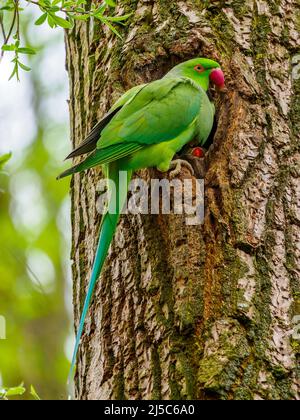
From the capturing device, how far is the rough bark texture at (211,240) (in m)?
2.68

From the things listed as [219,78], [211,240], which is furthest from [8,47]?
[211,240]

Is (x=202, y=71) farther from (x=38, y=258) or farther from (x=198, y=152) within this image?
(x=38, y=258)

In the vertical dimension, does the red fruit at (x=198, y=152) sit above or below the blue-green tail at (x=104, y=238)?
above

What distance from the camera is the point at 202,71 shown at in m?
3.65

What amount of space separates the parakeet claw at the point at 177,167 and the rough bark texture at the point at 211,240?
0.11 metres

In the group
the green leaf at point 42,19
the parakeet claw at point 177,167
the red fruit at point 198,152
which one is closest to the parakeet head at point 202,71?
the red fruit at point 198,152

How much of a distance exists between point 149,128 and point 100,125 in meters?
0.27

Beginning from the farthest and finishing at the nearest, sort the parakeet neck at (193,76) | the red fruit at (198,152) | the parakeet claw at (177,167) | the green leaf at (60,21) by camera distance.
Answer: the parakeet neck at (193,76) → the red fruit at (198,152) → the parakeet claw at (177,167) → the green leaf at (60,21)

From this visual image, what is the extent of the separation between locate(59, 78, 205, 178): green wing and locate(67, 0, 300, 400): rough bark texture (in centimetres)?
15

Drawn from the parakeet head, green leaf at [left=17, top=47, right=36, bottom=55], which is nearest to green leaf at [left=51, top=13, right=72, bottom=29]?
green leaf at [left=17, top=47, right=36, bottom=55]

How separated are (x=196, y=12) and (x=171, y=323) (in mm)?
1694

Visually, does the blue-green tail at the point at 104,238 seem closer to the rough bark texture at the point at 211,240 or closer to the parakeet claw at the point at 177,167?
the rough bark texture at the point at 211,240

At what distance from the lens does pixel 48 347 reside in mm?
9031

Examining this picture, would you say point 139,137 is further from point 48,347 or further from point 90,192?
point 48,347
